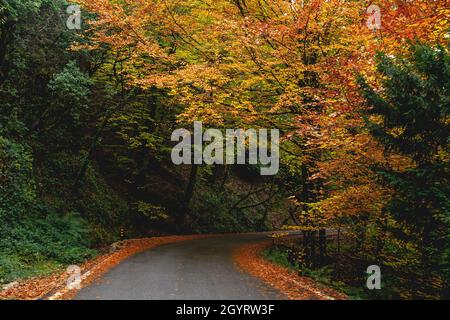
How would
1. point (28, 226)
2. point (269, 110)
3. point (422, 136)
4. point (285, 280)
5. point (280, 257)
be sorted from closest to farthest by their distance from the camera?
point (422, 136) < point (285, 280) < point (269, 110) < point (28, 226) < point (280, 257)

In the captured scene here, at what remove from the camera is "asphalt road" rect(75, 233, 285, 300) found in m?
8.39

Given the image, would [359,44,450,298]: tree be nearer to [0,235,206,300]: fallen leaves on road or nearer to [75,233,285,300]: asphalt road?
[75,233,285,300]: asphalt road

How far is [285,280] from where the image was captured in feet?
34.8

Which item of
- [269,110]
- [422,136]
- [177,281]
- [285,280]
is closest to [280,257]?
[285,280]

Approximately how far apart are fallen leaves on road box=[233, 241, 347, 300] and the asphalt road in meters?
0.35

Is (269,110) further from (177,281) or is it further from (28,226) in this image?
(28,226)

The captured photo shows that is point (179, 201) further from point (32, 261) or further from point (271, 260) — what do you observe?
point (32, 261)

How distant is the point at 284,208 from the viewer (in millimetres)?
39219

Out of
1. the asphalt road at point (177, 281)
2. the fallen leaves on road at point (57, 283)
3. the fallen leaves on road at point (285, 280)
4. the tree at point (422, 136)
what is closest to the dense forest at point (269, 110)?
the tree at point (422, 136)

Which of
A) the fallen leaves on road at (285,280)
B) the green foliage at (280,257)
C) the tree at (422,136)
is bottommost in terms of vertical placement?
the green foliage at (280,257)

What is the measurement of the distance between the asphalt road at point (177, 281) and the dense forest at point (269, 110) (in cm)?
257

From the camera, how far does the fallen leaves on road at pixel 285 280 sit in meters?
8.71

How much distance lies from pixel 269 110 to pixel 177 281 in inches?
269

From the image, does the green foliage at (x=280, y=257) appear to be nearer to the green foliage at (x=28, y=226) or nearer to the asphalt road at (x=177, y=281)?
the asphalt road at (x=177, y=281)
